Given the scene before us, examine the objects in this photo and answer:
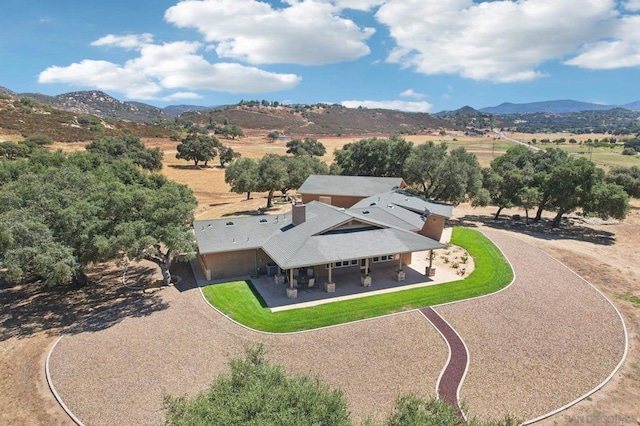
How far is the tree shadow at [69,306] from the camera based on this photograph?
64.3 ft

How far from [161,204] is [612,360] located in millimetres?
24889

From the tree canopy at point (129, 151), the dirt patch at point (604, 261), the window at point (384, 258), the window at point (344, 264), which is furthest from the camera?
the tree canopy at point (129, 151)

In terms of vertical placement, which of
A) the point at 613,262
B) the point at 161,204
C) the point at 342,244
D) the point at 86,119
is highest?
the point at 86,119

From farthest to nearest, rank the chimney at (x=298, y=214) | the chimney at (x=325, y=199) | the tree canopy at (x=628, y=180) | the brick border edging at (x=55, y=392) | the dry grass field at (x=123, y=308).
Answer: the tree canopy at (x=628, y=180)
the chimney at (x=325, y=199)
the chimney at (x=298, y=214)
the dry grass field at (x=123, y=308)
the brick border edging at (x=55, y=392)

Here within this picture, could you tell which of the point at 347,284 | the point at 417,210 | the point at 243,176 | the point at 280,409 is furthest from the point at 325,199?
the point at 280,409

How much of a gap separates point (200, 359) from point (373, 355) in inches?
314

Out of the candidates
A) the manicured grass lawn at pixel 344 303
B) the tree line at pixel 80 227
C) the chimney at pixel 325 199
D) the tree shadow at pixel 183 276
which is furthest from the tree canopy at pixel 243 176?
the manicured grass lawn at pixel 344 303

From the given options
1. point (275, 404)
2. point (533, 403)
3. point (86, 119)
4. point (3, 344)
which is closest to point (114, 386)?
point (3, 344)

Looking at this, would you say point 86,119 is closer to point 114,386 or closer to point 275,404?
point 114,386

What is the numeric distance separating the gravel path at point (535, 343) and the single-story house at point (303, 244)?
588 centimetres

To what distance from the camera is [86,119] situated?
106 m

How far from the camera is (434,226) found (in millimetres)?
35938

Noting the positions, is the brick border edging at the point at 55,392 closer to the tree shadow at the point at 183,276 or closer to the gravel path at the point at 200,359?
the gravel path at the point at 200,359

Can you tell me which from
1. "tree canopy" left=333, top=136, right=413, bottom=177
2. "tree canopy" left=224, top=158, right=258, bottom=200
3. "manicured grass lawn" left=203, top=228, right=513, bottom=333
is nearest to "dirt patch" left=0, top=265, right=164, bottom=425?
"manicured grass lawn" left=203, top=228, right=513, bottom=333
